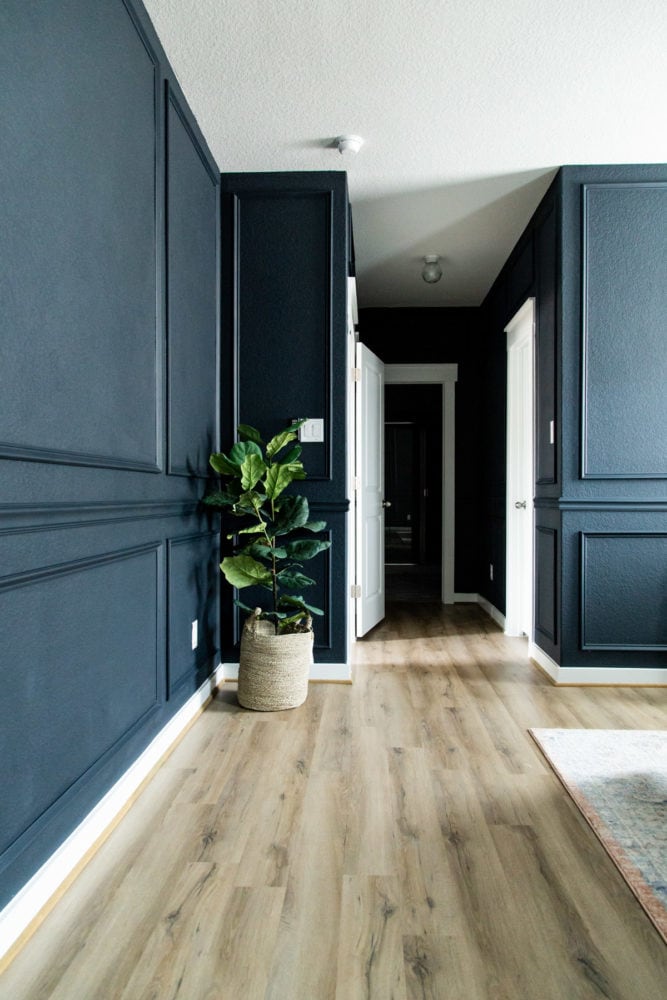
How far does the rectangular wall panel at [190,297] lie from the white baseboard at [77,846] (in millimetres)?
988

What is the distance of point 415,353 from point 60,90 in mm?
4632

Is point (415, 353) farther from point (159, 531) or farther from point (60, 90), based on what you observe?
point (60, 90)

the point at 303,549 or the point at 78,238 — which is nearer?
the point at 78,238

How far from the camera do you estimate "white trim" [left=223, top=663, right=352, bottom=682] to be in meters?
3.40

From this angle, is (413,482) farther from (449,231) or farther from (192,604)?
(192,604)

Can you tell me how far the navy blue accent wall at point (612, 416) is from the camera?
3.35 m

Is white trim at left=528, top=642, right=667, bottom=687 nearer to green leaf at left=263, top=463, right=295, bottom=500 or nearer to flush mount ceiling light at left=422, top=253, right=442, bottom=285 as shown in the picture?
green leaf at left=263, top=463, right=295, bottom=500

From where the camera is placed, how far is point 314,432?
337 cm

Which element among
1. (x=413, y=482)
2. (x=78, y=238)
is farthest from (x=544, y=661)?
(x=413, y=482)

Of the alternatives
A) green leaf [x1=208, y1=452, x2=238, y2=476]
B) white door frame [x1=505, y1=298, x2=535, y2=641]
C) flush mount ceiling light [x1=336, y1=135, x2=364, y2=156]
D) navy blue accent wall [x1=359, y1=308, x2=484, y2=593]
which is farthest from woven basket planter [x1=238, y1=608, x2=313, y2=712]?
navy blue accent wall [x1=359, y1=308, x2=484, y2=593]

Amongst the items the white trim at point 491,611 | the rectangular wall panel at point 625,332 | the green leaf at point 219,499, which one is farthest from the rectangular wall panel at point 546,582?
the green leaf at point 219,499

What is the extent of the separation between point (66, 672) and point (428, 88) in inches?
98.9

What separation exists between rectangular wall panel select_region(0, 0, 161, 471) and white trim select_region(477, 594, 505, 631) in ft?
11.0

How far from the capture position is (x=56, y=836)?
159 cm
